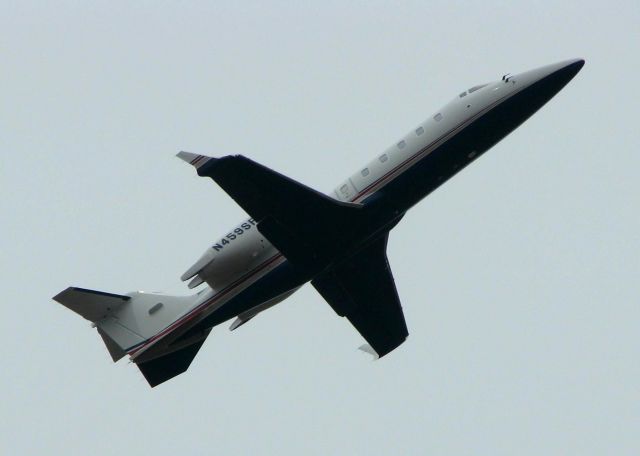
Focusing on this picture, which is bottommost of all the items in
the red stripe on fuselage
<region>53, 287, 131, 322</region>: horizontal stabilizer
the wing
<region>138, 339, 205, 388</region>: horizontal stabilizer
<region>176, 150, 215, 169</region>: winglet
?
the wing

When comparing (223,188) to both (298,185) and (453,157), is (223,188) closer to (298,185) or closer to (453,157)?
(298,185)

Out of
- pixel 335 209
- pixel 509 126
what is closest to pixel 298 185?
pixel 335 209

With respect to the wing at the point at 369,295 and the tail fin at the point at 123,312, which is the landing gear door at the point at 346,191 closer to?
the wing at the point at 369,295

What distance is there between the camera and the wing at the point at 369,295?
126 ft

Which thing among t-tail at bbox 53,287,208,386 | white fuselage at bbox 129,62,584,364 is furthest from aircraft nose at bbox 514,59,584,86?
t-tail at bbox 53,287,208,386

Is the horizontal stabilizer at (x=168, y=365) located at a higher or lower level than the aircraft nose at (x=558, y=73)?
lower

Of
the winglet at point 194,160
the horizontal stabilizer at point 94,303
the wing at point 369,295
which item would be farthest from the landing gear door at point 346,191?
the horizontal stabilizer at point 94,303

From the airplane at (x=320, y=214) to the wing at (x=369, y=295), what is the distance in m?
0.29

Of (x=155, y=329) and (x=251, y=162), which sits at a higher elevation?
(x=251, y=162)

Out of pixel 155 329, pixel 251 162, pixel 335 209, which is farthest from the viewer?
pixel 155 329

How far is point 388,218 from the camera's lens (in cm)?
3559

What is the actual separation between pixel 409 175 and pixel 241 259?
6.37 meters

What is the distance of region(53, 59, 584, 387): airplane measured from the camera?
34656 mm

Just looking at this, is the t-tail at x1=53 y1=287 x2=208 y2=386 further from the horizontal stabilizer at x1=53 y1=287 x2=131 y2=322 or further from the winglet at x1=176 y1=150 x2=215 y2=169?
the winglet at x1=176 y1=150 x2=215 y2=169
